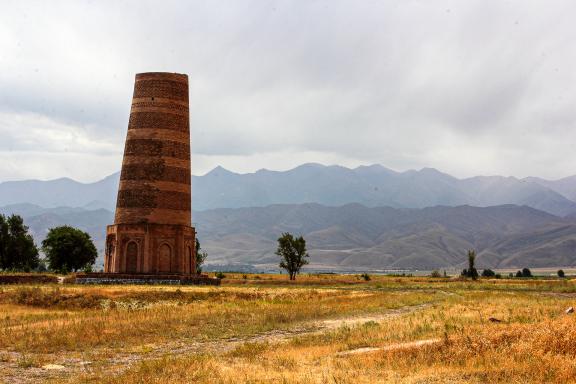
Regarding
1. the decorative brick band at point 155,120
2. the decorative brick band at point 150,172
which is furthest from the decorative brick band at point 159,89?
the decorative brick band at point 150,172

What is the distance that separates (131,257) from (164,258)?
2.58m

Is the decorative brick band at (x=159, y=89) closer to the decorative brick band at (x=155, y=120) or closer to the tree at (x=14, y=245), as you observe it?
the decorative brick band at (x=155, y=120)

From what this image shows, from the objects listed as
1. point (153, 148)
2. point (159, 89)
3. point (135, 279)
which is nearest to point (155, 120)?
point (153, 148)

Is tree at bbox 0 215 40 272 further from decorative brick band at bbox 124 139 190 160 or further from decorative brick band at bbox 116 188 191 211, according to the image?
decorative brick band at bbox 124 139 190 160

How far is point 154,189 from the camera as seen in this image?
52.2m

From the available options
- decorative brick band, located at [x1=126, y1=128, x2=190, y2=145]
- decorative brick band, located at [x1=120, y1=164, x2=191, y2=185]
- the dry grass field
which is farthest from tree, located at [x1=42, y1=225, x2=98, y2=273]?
the dry grass field

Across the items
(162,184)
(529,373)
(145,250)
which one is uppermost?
(162,184)

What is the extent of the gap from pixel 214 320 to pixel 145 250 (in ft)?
87.1

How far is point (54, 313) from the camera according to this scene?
28781 mm

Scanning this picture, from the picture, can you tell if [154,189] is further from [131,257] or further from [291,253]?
[291,253]

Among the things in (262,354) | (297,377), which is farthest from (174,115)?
(297,377)

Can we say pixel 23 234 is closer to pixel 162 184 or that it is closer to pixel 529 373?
pixel 162 184

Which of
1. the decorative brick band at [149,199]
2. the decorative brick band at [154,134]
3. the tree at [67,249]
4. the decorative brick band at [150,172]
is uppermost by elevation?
the decorative brick band at [154,134]

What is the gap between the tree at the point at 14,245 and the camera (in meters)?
78.6
